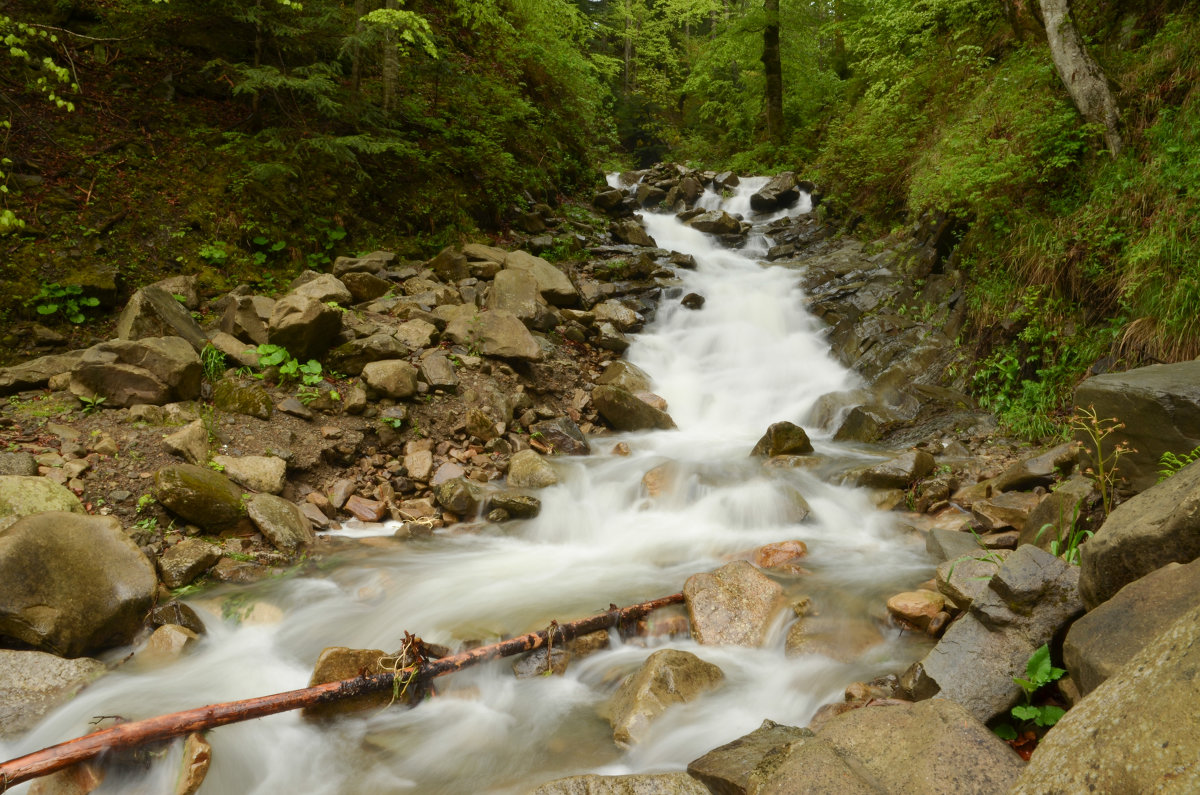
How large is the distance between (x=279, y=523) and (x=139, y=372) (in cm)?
214

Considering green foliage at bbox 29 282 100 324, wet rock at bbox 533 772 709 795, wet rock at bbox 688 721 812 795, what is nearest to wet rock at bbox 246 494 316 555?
wet rock at bbox 533 772 709 795

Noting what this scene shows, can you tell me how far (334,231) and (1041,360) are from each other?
9921 mm

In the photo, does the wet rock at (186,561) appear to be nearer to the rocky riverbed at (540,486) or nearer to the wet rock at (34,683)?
the rocky riverbed at (540,486)

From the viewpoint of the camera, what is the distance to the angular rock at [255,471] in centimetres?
561

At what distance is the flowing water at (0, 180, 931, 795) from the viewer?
135 inches

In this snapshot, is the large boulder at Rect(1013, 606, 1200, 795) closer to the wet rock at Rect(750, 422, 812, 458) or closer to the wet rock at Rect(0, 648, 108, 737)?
the wet rock at Rect(0, 648, 108, 737)

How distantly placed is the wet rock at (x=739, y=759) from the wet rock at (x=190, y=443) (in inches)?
197

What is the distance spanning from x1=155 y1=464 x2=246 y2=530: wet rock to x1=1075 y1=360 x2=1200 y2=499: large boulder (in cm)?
673

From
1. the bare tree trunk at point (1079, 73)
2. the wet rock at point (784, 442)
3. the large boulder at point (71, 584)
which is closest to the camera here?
the large boulder at point (71, 584)

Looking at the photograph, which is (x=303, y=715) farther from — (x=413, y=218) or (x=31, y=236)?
(x=413, y=218)

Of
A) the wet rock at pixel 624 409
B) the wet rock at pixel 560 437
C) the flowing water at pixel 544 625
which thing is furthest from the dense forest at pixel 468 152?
the wet rock at pixel 560 437

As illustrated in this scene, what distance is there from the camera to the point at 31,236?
7.26m

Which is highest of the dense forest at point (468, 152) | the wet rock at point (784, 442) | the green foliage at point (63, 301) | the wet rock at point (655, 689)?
the dense forest at point (468, 152)

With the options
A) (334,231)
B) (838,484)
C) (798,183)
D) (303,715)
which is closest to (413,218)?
(334,231)
